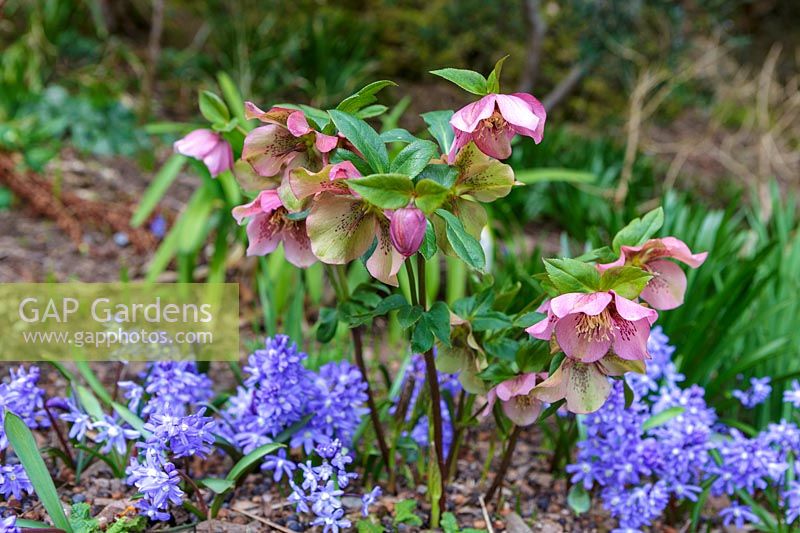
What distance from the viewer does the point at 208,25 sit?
5.12 metres

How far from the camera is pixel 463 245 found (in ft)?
3.11

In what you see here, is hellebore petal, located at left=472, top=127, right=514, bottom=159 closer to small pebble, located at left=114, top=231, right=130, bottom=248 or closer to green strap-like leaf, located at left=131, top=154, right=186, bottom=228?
green strap-like leaf, located at left=131, top=154, right=186, bottom=228

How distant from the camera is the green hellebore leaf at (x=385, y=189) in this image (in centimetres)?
88

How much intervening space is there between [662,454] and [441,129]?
767 mm

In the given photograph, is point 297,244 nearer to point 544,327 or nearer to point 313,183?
point 313,183

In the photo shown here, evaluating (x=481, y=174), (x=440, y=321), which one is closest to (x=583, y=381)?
(x=440, y=321)

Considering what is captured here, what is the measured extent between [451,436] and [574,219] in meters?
2.07

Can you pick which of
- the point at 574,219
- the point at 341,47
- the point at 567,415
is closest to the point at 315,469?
the point at 567,415

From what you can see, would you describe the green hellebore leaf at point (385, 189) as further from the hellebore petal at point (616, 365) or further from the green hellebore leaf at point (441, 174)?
the hellebore petal at point (616, 365)

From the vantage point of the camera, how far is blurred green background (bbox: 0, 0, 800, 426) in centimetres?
215

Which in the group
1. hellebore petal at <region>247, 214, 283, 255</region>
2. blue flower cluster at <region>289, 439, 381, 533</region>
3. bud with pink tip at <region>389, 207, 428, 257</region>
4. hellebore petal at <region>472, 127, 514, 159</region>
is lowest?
blue flower cluster at <region>289, 439, 381, 533</region>

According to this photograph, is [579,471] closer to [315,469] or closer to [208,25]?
[315,469]

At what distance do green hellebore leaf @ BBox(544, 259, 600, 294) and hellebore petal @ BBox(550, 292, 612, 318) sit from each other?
24mm

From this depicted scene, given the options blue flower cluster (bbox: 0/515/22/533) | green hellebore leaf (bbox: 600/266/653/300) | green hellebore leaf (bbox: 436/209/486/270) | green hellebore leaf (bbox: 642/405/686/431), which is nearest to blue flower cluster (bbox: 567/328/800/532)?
green hellebore leaf (bbox: 642/405/686/431)
